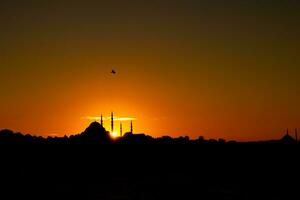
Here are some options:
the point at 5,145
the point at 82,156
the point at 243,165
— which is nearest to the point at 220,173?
the point at 243,165

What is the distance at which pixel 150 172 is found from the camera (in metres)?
82.6

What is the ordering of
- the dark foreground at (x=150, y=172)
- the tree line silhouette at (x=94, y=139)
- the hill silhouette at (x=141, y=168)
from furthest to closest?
1. the tree line silhouette at (x=94, y=139)
2. the hill silhouette at (x=141, y=168)
3. the dark foreground at (x=150, y=172)

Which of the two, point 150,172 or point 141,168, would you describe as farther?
point 141,168

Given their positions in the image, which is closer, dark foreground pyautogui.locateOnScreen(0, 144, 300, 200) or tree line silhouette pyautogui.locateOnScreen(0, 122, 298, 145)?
dark foreground pyautogui.locateOnScreen(0, 144, 300, 200)

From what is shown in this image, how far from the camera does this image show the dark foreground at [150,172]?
190 feet

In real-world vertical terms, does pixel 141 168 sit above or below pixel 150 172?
above

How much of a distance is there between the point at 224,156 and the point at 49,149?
32.4 m

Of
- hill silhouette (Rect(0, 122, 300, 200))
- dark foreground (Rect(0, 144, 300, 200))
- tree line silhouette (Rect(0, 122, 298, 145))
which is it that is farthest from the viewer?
tree line silhouette (Rect(0, 122, 298, 145))

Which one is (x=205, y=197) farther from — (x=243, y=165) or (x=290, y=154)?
(x=290, y=154)

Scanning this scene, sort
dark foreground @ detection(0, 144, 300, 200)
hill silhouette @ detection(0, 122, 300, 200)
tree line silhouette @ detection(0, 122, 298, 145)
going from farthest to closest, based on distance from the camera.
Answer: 1. tree line silhouette @ detection(0, 122, 298, 145)
2. hill silhouette @ detection(0, 122, 300, 200)
3. dark foreground @ detection(0, 144, 300, 200)

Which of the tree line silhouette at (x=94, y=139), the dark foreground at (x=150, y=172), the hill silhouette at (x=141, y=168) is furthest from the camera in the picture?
the tree line silhouette at (x=94, y=139)

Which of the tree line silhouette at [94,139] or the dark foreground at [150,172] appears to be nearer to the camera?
the dark foreground at [150,172]

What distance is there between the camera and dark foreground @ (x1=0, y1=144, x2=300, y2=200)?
57.8 metres

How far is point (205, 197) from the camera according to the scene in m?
54.3
